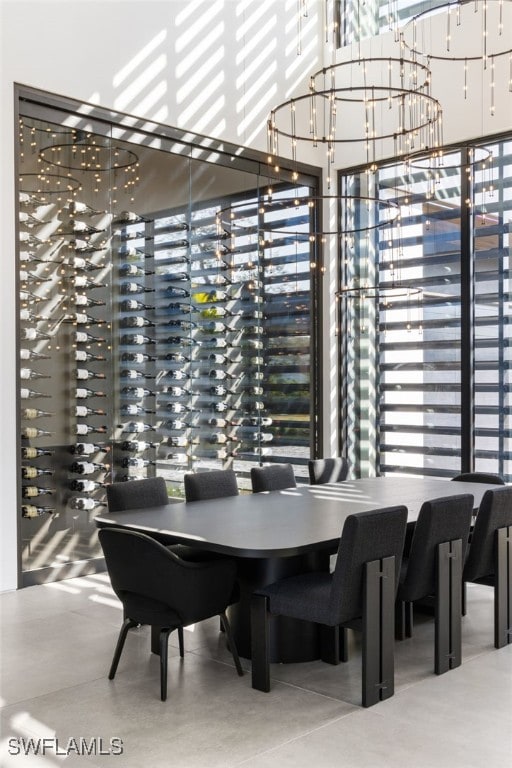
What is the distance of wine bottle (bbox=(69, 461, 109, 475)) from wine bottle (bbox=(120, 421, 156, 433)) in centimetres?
41

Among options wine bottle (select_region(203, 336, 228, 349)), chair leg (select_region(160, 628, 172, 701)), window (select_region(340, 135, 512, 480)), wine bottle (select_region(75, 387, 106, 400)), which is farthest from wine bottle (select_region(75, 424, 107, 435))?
chair leg (select_region(160, 628, 172, 701))

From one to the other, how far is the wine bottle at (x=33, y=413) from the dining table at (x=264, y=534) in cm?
171

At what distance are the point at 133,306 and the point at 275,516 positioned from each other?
3.04 metres

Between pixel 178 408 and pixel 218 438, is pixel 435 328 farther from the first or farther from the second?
pixel 178 408

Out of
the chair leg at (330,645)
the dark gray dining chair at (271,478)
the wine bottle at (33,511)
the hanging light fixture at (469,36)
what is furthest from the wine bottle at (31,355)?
the hanging light fixture at (469,36)

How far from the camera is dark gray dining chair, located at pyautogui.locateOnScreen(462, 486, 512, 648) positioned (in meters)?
4.51

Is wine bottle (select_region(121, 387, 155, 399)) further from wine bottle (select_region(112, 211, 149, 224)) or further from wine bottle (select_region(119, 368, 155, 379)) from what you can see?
wine bottle (select_region(112, 211, 149, 224))

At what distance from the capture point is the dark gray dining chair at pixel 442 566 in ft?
13.4

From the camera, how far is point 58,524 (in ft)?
21.0

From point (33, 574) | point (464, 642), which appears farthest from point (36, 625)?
point (464, 642)

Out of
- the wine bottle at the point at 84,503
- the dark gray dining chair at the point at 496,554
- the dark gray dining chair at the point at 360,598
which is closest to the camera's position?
the dark gray dining chair at the point at 360,598

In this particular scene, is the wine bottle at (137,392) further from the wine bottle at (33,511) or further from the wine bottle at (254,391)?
the wine bottle at (254,391)

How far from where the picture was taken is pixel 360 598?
3775 millimetres

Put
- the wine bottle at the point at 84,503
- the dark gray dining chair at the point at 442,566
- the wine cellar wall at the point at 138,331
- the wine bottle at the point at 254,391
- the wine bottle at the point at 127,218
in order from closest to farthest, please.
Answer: the dark gray dining chair at the point at 442,566
the wine cellar wall at the point at 138,331
the wine bottle at the point at 84,503
the wine bottle at the point at 127,218
the wine bottle at the point at 254,391
